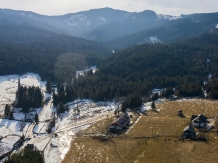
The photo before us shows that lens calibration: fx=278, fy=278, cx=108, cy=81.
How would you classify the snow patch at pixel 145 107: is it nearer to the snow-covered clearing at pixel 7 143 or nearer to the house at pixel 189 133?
the house at pixel 189 133

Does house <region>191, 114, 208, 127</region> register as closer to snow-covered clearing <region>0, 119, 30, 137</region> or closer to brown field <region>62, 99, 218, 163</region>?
brown field <region>62, 99, 218, 163</region>

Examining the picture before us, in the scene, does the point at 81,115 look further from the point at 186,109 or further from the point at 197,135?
the point at 197,135

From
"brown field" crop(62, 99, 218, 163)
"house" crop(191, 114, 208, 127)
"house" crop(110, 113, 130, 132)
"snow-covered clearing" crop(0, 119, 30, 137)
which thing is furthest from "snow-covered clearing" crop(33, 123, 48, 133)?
"house" crop(191, 114, 208, 127)

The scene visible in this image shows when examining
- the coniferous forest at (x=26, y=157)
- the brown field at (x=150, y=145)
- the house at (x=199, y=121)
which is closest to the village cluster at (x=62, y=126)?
the house at (x=199, y=121)

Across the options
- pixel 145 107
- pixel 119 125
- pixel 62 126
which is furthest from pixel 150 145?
pixel 145 107

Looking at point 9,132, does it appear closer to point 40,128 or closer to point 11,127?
point 11,127

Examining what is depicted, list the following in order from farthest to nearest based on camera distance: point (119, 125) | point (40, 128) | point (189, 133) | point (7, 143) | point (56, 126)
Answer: point (40, 128)
point (56, 126)
point (7, 143)
point (119, 125)
point (189, 133)

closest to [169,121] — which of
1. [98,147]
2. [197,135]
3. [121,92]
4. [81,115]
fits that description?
[197,135]

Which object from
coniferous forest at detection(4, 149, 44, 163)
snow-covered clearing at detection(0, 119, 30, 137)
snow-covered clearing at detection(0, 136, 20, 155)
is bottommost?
snow-covered clearing at detection(0, 136, 20, 155)

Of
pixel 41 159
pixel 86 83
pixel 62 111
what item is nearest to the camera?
pixel 41 159
